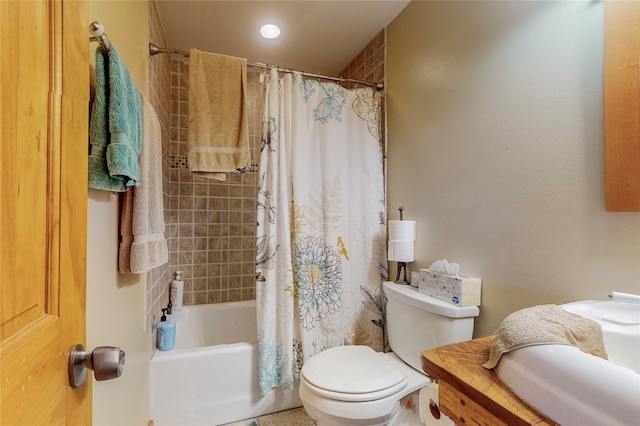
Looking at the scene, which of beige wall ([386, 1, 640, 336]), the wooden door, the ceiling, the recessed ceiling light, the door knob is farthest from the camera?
the recessed ceiling light

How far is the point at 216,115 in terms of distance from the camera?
153 cm

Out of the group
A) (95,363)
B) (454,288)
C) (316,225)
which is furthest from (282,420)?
(95,363)

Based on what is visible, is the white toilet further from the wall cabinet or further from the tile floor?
the wall cabinet

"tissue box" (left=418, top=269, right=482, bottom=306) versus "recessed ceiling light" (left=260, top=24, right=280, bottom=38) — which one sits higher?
"recessed ceiling light" (left=260, top=24, right=280, bottom=38)

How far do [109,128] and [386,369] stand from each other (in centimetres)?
136

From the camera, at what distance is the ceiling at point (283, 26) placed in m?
1.75

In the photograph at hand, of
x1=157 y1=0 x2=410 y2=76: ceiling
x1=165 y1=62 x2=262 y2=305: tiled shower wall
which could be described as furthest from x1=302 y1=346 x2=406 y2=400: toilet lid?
x1=157 y1=0 x2=410 y2=76: ceiling

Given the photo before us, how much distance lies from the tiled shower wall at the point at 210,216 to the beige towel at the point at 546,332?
6.11 ft

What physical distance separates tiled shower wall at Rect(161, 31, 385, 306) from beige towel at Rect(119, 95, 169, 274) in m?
1.02

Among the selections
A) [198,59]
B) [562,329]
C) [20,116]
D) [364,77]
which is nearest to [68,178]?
[20,116]

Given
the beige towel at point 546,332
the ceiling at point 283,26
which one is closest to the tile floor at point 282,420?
the beige towel at point 546,332

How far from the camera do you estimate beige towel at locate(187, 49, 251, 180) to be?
1.49 m

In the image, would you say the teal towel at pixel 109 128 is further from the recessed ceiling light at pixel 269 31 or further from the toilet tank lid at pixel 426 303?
the recessed ceiling light at pixel 269 31

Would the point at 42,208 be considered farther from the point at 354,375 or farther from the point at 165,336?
the point at 165,336
